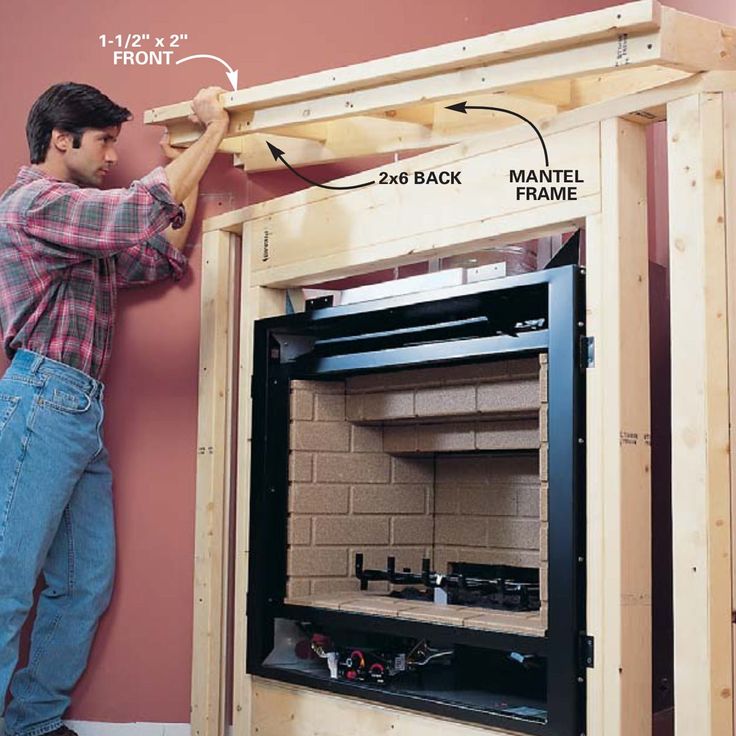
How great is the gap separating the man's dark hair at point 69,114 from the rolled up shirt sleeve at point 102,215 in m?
0.28

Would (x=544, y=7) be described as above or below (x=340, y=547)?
above

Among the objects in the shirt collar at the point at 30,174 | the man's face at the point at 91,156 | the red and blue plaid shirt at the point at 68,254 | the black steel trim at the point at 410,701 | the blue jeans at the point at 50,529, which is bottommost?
the black steel trim at the point at 410,701

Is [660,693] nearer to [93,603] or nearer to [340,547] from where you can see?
[340,547]

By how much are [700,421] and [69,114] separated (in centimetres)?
183

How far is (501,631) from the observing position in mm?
2475

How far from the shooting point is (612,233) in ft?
7.74

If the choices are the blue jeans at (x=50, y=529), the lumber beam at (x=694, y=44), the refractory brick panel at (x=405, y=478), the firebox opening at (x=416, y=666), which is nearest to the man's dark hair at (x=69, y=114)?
the blue jeans at (x=50, y=529)

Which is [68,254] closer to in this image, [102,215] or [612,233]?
[102,215]

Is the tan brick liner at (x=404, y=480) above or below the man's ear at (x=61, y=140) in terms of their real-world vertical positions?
below

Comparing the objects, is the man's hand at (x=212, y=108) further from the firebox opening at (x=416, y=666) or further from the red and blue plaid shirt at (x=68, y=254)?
the firebox opening at (x=416, y=666)

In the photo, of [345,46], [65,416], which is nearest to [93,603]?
[65,416]

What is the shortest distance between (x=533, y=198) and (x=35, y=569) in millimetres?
1498

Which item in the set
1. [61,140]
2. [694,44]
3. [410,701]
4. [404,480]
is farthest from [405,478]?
[694,44]

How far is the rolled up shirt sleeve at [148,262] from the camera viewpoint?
3.28m
